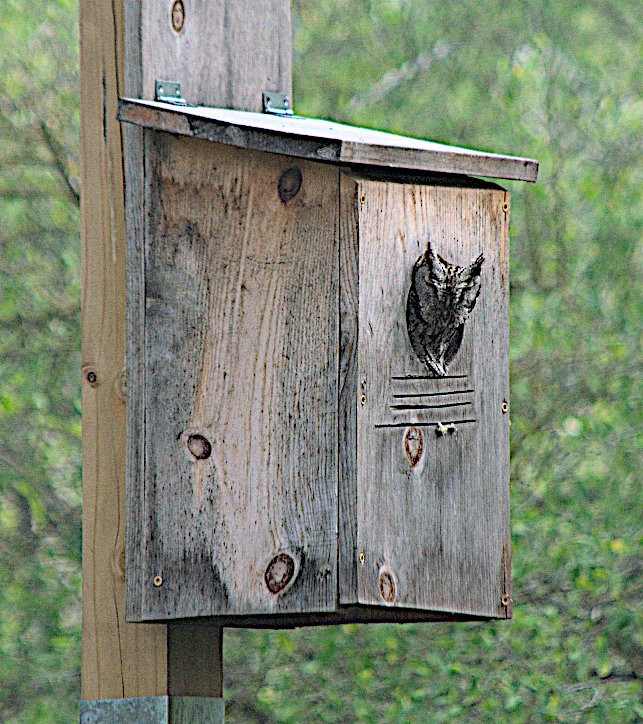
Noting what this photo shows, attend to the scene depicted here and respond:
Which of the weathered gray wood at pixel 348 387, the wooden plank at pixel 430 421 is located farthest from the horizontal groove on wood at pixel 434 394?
the weathered gray wood at pixel 348 387

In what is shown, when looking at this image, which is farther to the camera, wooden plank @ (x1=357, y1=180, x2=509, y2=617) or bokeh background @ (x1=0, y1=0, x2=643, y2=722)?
bokeh background @ (x1=0, y1=0, x2=643, y2=722)

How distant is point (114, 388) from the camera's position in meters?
2.29

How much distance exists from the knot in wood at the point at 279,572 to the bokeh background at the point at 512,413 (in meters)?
2.89

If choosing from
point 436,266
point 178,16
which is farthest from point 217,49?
point 436,266

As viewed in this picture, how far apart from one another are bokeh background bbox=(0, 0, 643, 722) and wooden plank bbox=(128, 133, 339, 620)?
9.40 ft

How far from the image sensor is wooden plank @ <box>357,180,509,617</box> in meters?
2.15

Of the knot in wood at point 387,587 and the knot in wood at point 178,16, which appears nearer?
the knot in wood at point 387,587

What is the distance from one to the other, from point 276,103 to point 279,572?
855 millimetres

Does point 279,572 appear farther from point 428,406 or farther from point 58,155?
point 58,155

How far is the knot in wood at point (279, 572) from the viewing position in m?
2.15

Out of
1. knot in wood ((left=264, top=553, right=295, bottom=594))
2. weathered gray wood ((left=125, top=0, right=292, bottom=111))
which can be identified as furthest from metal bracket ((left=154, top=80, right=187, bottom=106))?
knot in wood ((left=264, top=553, right=295, bottom=594))

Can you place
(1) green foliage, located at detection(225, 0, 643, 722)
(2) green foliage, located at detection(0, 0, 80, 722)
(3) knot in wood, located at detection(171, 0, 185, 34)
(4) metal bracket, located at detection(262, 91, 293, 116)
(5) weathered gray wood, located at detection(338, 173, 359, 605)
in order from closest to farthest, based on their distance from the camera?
(5) weathered gray wood, located at detection(338, 173, 359, 605)
(3) knot in wood, located at detection(171, 0, 185, 34)
(4) metal bracket, located at detection(262, 91, 293, 116)
(1) green foliage, located at detection(225, 0, 643, 722)
(2) green foliage, located at detection(0, 0, 80, 722)

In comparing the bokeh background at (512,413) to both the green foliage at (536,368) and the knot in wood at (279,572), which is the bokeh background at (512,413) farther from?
the knot in wood at (279,572)

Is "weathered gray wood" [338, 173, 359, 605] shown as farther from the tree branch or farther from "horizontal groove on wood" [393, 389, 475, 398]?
the tree branch
